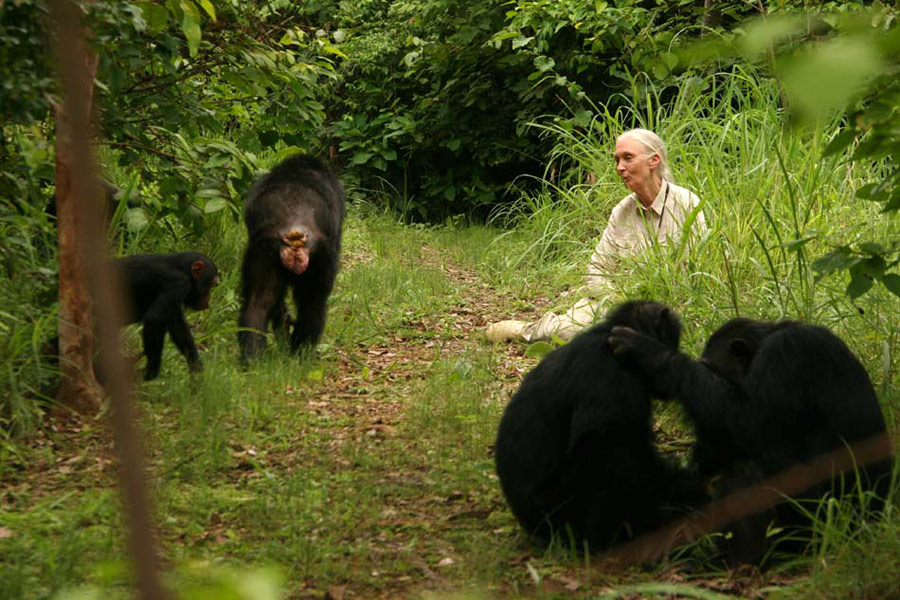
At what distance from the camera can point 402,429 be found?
16.8ft

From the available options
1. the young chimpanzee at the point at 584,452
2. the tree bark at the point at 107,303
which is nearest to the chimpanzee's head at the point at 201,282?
the young chimpanzee at the point at 584,452

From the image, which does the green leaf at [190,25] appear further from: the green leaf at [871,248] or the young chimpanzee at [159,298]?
the green leaf at [871,248]

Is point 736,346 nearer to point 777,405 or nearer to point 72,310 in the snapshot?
point 777,405

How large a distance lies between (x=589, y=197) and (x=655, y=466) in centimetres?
555

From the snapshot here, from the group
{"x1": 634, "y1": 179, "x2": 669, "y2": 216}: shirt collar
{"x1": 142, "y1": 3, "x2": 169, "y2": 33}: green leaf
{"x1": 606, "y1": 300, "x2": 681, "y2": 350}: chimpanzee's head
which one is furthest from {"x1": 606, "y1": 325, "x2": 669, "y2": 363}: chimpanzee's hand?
{"x1": 634, "y1": 179, "x2": 669, "y2": 216}: shirt collar

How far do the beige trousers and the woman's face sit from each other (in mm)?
904

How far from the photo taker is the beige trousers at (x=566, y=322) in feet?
21.1

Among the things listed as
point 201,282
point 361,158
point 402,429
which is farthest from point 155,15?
point 361,158

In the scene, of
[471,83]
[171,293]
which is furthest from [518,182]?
[171,293]

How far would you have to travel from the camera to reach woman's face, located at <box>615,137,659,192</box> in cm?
676

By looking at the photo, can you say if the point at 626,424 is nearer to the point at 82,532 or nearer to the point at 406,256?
the point at 82,532

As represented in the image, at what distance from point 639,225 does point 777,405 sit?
3650 mm

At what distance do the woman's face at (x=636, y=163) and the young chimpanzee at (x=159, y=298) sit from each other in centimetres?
297

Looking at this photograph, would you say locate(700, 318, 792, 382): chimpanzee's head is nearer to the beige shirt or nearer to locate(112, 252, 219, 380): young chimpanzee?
the beige shirt
